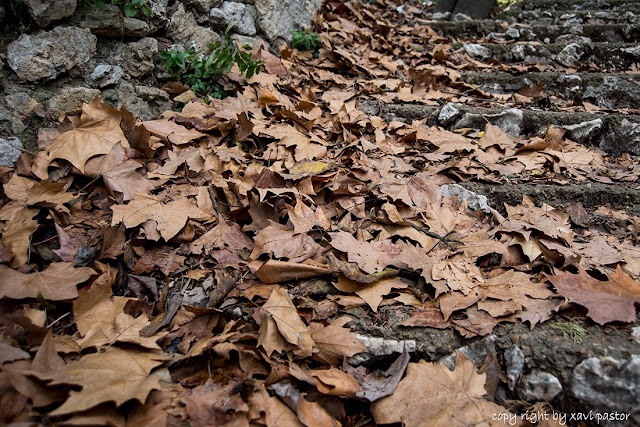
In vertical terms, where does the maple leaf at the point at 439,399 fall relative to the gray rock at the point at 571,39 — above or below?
below

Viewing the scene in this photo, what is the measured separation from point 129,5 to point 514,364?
2498 mm

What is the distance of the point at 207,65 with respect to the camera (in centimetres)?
239

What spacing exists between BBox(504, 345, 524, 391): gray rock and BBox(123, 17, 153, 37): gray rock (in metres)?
2.46

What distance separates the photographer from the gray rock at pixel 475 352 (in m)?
1.28

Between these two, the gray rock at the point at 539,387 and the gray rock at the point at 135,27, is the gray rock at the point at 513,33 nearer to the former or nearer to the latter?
the gray rock at the point at 135,27

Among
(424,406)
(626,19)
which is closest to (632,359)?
(424,406)

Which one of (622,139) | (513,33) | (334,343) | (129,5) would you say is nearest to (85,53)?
(129,5)

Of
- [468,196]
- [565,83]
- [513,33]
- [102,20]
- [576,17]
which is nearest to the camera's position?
[468,196]

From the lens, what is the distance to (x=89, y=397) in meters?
1.00

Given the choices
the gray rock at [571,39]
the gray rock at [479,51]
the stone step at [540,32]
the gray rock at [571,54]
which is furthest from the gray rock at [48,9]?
the gray rock at [571,39]

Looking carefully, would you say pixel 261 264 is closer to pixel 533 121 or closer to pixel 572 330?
pixel 572 330

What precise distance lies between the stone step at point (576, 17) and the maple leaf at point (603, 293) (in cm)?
437

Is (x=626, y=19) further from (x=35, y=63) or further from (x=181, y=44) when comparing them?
(x=35, y=63)

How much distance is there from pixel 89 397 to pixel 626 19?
5948mm
